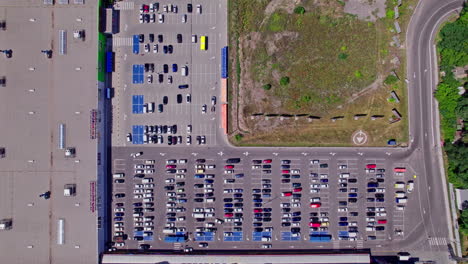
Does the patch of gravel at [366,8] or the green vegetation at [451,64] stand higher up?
the patch of gravel at [366,8]

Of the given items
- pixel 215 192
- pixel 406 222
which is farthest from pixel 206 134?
pixel 406 222

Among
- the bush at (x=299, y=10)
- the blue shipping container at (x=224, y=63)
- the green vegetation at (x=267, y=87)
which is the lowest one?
the green vegetation at (x=267, y=87)

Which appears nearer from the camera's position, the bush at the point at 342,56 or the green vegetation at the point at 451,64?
the green vegetation at the point at 451,64

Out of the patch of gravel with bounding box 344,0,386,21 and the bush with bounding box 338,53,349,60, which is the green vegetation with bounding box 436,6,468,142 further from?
the bush with bounding box 338,53,349,60

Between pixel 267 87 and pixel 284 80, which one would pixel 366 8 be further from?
pixel 267 87

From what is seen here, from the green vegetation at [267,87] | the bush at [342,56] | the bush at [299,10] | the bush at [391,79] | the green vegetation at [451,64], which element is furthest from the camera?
the green vegetation at [267,87]

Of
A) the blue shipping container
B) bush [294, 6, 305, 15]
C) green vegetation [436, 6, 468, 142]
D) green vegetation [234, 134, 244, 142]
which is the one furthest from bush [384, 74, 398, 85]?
the blue shipping container

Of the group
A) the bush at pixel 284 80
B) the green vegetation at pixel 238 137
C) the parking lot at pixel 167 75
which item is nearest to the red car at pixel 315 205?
the green vegetation at pixel 238 137

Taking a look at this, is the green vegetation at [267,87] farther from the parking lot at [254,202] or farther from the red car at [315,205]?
the red car at [315,205]

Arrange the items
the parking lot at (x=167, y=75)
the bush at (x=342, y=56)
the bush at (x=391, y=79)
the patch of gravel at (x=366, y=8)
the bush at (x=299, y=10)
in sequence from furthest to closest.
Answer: the parking lot at (x=167, y=75)
the patch of gravel at (x=366, y=8)
the bush at (x=299, y=10)
the bush at (x=342, y=56)
the bush at (x=391, y=79)
